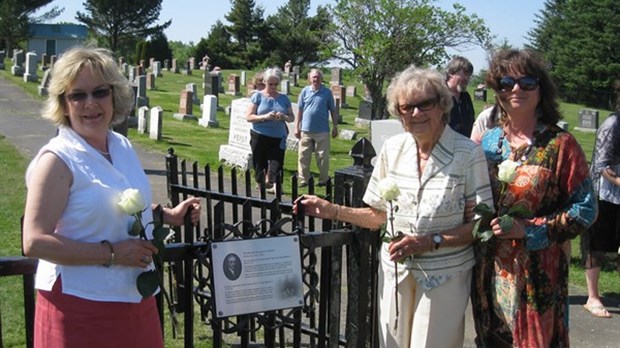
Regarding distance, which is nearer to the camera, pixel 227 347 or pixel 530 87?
pixel 530 87

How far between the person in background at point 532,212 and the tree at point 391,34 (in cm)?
1533

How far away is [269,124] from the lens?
10.5m

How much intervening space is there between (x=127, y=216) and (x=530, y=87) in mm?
1763

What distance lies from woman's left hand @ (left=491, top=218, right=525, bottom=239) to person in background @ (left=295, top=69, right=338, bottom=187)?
28.8 ft

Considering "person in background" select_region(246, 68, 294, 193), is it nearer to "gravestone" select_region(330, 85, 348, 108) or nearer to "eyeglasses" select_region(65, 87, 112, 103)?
"eyeglasses" select_region(65, 87, 112, 103)

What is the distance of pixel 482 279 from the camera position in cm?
331

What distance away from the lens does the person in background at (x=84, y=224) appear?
2.53 metres

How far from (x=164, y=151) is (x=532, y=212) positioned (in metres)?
12.7

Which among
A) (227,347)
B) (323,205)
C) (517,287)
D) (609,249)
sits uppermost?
(323,205)

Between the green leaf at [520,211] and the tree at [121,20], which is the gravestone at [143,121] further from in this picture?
the tree at [121,20]

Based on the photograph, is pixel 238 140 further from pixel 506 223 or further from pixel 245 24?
pixel 245 24

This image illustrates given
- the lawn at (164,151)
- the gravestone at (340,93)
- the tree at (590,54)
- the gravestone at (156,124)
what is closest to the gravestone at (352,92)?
the lawn at (164,151)

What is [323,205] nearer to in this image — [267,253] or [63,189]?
[267,253]

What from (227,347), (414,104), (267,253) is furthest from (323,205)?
(227,347)
